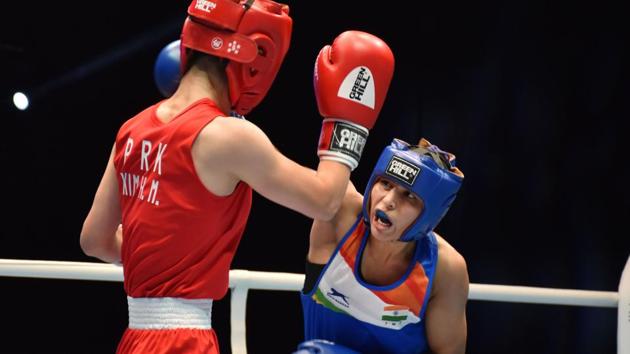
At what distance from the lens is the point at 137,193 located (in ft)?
5.06

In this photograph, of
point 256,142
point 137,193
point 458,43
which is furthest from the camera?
point 458,43

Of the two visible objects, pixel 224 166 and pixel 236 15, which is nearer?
pixel 224 166

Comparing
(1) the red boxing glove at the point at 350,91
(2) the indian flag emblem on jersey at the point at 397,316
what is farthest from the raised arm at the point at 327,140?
(2) the indian flag emblem on jersey at the point at 397,316

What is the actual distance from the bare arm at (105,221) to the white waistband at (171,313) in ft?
0.76

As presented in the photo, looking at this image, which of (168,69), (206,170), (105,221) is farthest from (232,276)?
(206,170)

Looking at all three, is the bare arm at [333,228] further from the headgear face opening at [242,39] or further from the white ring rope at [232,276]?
the headgear face opening at [242,39]

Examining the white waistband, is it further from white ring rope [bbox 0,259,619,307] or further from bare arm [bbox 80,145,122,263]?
white ring rope [bbox 0,259,619,307]

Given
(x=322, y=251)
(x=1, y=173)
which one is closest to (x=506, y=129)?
(x=322, y=251)

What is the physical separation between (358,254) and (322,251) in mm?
120

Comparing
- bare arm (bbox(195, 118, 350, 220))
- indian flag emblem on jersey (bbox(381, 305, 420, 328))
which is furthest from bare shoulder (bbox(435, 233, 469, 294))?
bare arm (bbox(195, 118, 350, 220))

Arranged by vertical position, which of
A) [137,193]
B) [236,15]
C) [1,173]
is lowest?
[1,173]

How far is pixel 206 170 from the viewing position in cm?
145

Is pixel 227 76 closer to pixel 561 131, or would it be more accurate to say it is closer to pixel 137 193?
pixel 137 193

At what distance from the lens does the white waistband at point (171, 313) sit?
4.97 feet
